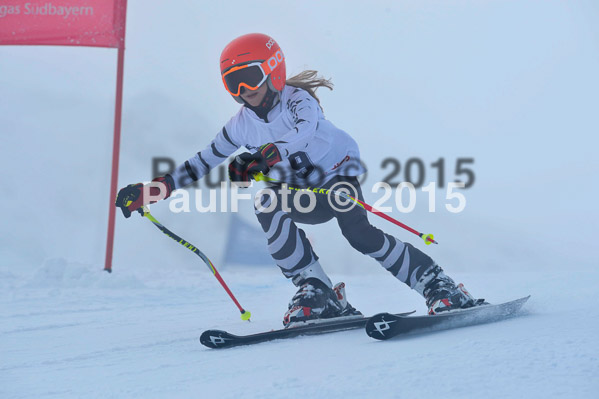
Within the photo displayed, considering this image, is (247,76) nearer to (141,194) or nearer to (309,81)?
(309,81)

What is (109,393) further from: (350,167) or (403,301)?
(403,301)

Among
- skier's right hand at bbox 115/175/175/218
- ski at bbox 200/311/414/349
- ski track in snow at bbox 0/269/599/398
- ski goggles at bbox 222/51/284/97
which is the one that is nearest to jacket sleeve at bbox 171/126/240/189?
skier's right hand at bbox 115/175/175/218

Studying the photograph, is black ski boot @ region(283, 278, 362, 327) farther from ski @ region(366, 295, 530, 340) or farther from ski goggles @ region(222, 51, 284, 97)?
ski goggles @ region(222, 51, 284, 97)

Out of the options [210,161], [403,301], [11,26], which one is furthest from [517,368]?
[11,26]

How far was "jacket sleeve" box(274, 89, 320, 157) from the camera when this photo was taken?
10.1 feet

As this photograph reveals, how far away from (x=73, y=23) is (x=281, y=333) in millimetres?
5541

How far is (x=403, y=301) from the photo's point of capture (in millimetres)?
4496

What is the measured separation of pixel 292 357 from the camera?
243cm

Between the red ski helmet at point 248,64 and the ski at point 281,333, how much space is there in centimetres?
133

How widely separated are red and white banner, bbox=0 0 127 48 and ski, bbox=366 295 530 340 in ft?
18.3

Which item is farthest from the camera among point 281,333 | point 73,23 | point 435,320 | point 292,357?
point 73,23

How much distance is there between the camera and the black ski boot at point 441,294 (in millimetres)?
3037

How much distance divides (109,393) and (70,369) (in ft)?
1.94

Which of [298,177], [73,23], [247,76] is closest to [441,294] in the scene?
[298,177]
